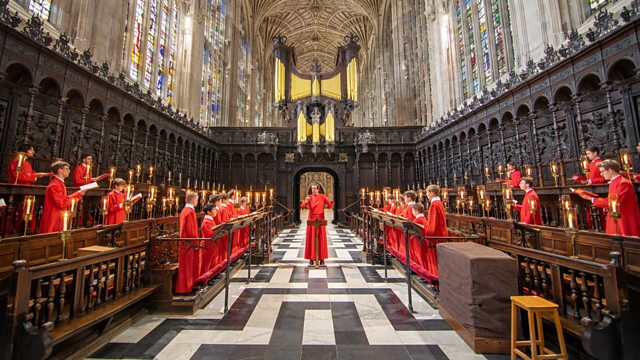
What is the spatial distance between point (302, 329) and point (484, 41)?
A: 533 inches

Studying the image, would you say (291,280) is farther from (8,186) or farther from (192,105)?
(192,105)

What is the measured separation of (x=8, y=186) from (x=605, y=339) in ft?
26.4

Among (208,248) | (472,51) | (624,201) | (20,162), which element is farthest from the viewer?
(472,51)

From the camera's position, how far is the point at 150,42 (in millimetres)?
11562

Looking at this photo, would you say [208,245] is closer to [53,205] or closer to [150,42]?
[53,205]

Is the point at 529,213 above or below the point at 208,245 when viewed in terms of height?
above

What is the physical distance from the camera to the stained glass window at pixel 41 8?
22.2 ft

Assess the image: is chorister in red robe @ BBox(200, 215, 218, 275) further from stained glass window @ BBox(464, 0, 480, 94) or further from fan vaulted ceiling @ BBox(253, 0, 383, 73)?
fan vaulted ceiling @ BBox(253, 0, 383, 73)

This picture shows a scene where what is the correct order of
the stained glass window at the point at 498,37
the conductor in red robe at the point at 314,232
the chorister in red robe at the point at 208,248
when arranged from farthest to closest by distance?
the stained glass window at the point at 498,37 < the conductor in red robe at the point at 314,232 < the chorister in red robe at the point at 208,248

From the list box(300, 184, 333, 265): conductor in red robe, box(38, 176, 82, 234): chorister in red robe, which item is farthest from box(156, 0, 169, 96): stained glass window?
box(300, 184, 333, 265): conductor in red robe

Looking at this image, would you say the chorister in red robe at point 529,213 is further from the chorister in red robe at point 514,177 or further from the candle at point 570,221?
the chorister in red robe at point 514,177

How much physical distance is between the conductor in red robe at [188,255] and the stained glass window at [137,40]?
29.8 ft

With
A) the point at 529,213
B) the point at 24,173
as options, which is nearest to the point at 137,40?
the point at 24,173

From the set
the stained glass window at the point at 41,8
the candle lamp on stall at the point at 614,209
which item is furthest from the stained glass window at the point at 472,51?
the stained glass window at the point at 41,8
